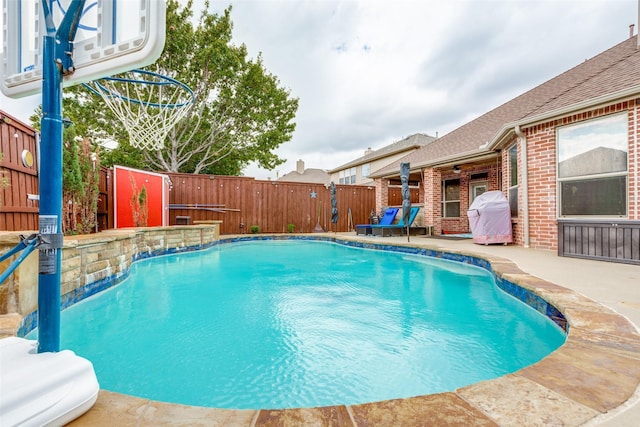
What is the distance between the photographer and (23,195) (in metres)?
4.38

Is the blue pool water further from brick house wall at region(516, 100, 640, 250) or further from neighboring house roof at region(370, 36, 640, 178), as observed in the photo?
neighboring house roof at region(370, 36, 640, 178)

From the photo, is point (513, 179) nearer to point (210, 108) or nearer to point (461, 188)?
point (461, 188)

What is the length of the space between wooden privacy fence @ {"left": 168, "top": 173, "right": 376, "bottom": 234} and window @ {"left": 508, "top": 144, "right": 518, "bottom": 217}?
7074mm

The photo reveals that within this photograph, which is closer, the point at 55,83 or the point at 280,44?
the point at 55,83

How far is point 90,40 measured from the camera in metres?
1.44

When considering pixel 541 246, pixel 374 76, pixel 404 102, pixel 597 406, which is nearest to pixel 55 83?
pixel 597 406

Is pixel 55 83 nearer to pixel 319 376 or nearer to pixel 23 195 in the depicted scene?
pixel 319 376

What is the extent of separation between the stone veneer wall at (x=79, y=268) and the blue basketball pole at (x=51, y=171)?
36.4 inches

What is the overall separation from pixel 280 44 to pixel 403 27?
498 centimetres

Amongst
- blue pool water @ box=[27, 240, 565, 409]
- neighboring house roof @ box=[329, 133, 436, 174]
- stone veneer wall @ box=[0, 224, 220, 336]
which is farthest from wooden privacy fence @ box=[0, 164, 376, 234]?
blue pool water @ box=[27, 240, 565, 409]

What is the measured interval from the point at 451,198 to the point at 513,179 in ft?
14.9

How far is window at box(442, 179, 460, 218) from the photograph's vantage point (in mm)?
11750

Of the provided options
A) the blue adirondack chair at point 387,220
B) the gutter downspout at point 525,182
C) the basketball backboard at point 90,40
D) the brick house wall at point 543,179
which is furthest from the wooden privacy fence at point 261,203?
the basketball backboard at point 90,40

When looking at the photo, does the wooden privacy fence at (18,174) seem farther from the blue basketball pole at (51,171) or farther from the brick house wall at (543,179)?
the brick house wall at (543,179)
